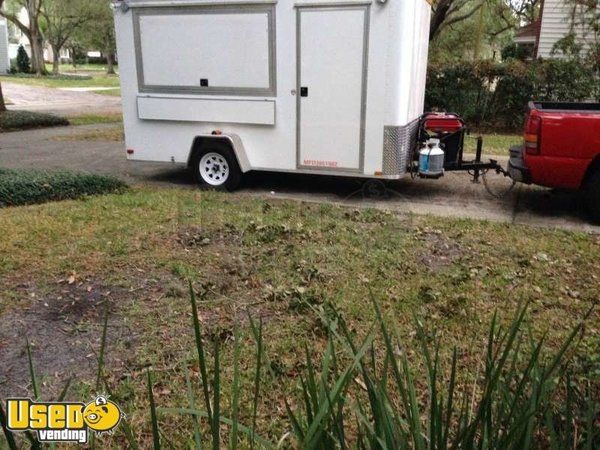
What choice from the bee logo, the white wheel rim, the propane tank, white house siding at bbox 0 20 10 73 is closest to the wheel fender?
the white wheel rim

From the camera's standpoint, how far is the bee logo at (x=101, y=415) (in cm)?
182

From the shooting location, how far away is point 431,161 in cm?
776

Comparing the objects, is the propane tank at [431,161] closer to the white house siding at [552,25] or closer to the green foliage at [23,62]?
the white house siding at [552,25]

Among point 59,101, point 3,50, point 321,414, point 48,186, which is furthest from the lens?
point 3,50

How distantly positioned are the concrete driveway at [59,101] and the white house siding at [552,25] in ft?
51.1

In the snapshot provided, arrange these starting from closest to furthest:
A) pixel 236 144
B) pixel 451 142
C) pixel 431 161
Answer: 1. pixel 431 161
2. pixel 451 142
3. pixel 236 144

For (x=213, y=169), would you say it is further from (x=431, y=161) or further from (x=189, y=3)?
(x=431, y=161)

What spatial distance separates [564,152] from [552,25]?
597 inches

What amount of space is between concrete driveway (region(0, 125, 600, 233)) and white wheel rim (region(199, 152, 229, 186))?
37cm

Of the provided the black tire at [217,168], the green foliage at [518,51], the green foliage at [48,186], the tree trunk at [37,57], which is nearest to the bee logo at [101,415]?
the green foliage at [48,186]

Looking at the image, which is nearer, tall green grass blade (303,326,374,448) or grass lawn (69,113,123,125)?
tall green grass blade (303,326,374,448)

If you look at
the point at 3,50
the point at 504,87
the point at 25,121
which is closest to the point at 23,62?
the point at 3,50

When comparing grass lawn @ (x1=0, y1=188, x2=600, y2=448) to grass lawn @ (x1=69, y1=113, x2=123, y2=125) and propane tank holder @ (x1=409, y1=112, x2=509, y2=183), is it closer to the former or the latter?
propane tank holder @ (x1=409, y1=112, x2=509, y2=183)

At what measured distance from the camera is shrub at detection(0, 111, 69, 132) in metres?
15.0
